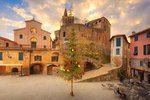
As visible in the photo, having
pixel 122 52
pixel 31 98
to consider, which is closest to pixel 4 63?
pixel 31 98

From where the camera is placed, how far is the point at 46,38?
24766mm

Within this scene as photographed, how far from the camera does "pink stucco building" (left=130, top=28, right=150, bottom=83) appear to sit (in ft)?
43.0

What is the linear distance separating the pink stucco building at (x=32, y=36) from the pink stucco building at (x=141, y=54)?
92.6 ft

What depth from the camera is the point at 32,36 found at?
76.3 ft

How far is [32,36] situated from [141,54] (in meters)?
33.8

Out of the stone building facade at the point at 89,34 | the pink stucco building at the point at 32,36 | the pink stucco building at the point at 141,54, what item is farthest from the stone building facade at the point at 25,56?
the pink stucco building at the point at 141,54

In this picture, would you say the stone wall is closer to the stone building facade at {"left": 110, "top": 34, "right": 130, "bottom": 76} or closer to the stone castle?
the stone building facade at {"left": 110, "top": 34, "right": 130, "bottom": 76}

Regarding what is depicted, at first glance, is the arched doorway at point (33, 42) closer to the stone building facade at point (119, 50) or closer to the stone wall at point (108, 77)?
the stone wall at point (108, 77)

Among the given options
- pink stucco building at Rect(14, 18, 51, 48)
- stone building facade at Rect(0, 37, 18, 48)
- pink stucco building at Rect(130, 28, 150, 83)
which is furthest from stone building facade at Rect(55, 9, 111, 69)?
stone building facade at Rect(0, 37, 18, 48)

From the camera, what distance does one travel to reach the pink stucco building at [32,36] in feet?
73.9

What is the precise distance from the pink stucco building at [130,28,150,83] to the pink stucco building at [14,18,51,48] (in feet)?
92.6

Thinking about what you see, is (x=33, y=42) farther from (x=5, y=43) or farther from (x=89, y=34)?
(x=89, y=34)

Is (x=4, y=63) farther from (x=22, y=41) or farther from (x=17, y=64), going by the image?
(x=22, y=41)

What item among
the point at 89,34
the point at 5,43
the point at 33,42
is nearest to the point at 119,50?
the point at 89,34
